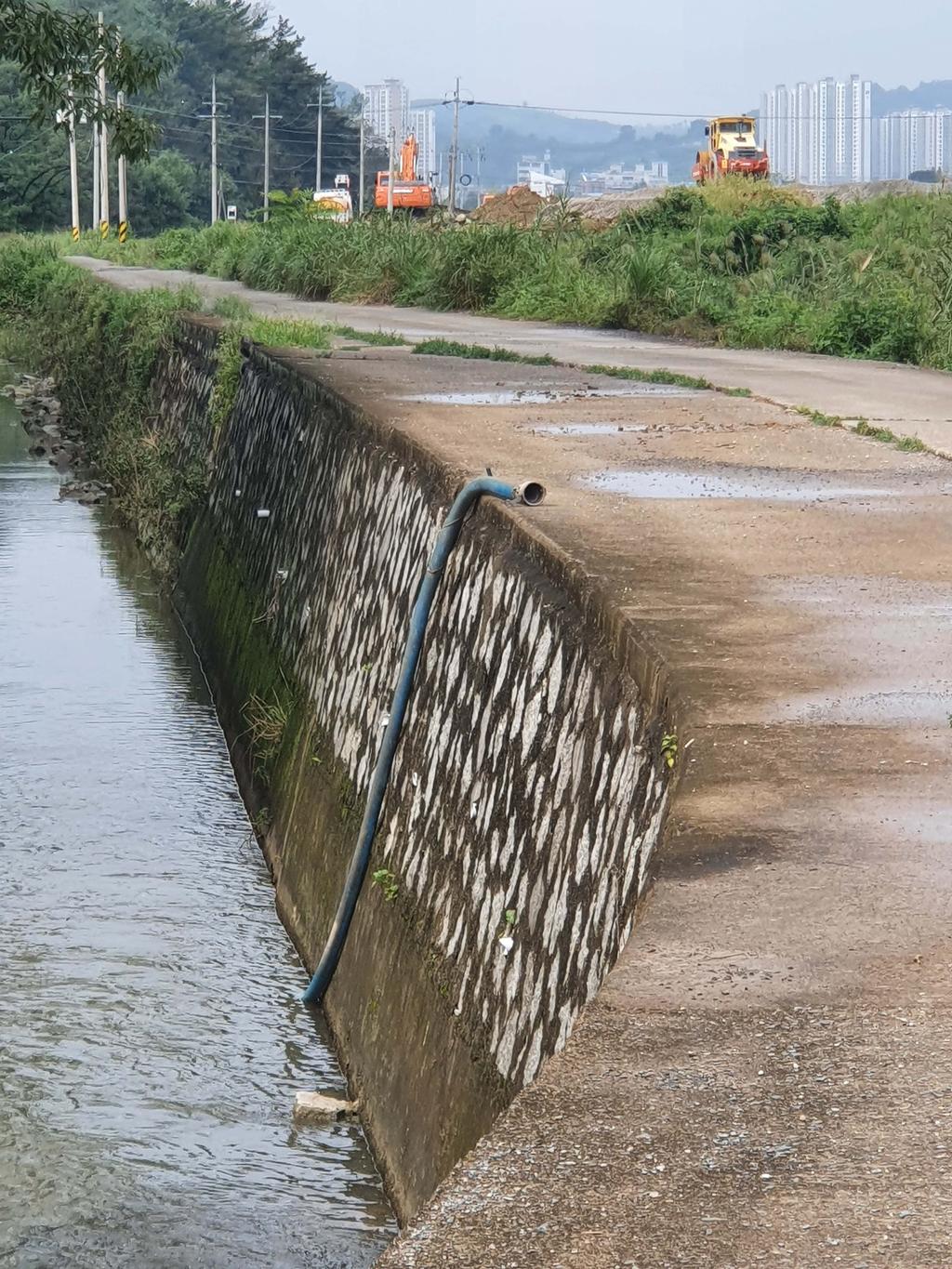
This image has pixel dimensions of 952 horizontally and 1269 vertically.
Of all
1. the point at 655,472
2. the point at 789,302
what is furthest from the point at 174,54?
the point at 789,302

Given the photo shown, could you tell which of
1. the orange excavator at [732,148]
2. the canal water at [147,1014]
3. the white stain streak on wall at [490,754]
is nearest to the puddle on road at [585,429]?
the white stain streak on wall at [490,754]

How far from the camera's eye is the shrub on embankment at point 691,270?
1836cm

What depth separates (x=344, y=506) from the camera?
9867 mm

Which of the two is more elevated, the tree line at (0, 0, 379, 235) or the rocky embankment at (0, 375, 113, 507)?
the tree line at (0, 0, 379, 235)

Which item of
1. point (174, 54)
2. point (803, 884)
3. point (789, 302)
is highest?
point (174, 54)

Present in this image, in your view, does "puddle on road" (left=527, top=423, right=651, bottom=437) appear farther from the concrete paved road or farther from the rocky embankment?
the rocky embankment

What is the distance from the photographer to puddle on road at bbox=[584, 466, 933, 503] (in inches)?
328

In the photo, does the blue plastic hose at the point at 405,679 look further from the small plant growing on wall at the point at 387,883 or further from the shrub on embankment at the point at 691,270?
the shrub on embankment at the point at 691,270

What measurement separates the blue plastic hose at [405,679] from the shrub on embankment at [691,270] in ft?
34.0

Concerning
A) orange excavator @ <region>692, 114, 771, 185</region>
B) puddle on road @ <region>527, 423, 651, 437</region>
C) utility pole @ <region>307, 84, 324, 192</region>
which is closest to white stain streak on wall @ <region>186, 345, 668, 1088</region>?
puddle on road @ <region>527, 423, 651, 437</region>

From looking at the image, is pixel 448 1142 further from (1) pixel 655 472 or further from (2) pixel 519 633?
(1) pixel 655 472

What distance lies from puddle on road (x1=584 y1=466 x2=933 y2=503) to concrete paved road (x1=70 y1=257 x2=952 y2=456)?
147 cm

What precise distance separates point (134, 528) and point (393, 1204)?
12.7m

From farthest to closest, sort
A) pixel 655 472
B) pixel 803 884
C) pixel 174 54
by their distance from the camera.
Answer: pixel 174 54
pixel 655 472
pixel 803 884
